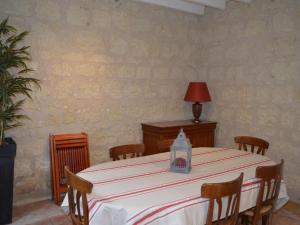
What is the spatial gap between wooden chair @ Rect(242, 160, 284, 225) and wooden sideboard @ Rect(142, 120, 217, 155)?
1.88 m

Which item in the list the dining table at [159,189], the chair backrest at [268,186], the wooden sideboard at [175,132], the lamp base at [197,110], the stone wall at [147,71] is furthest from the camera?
the lamp base at [197,110]

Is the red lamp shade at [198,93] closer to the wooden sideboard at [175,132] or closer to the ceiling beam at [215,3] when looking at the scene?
the wooden sideboard at [175,132]

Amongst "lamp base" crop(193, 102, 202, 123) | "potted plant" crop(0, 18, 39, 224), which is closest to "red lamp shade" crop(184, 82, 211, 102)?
"lamp base" crop(193, 102, 202, 123)

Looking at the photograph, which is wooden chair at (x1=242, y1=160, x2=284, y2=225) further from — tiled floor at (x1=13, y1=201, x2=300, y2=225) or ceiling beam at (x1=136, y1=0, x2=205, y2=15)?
ceiling beam at (x1=136, y1=0, x2=205, y2=15)

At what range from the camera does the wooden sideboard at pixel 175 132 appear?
13.1 ft

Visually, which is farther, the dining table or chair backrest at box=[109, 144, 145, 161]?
chair backrest at box=[109, 144, 145, 161]

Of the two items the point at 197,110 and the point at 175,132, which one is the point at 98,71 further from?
the point at 197,110

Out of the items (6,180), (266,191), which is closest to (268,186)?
(266,191)

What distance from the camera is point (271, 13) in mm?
3756

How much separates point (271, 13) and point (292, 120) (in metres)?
1.41

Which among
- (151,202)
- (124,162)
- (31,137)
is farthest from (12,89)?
(151,202)

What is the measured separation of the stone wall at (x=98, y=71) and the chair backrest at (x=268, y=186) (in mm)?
2333

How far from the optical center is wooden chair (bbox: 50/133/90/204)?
339 cm

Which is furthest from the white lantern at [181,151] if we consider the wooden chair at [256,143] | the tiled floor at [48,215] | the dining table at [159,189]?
the tiled floor at [48,215]
